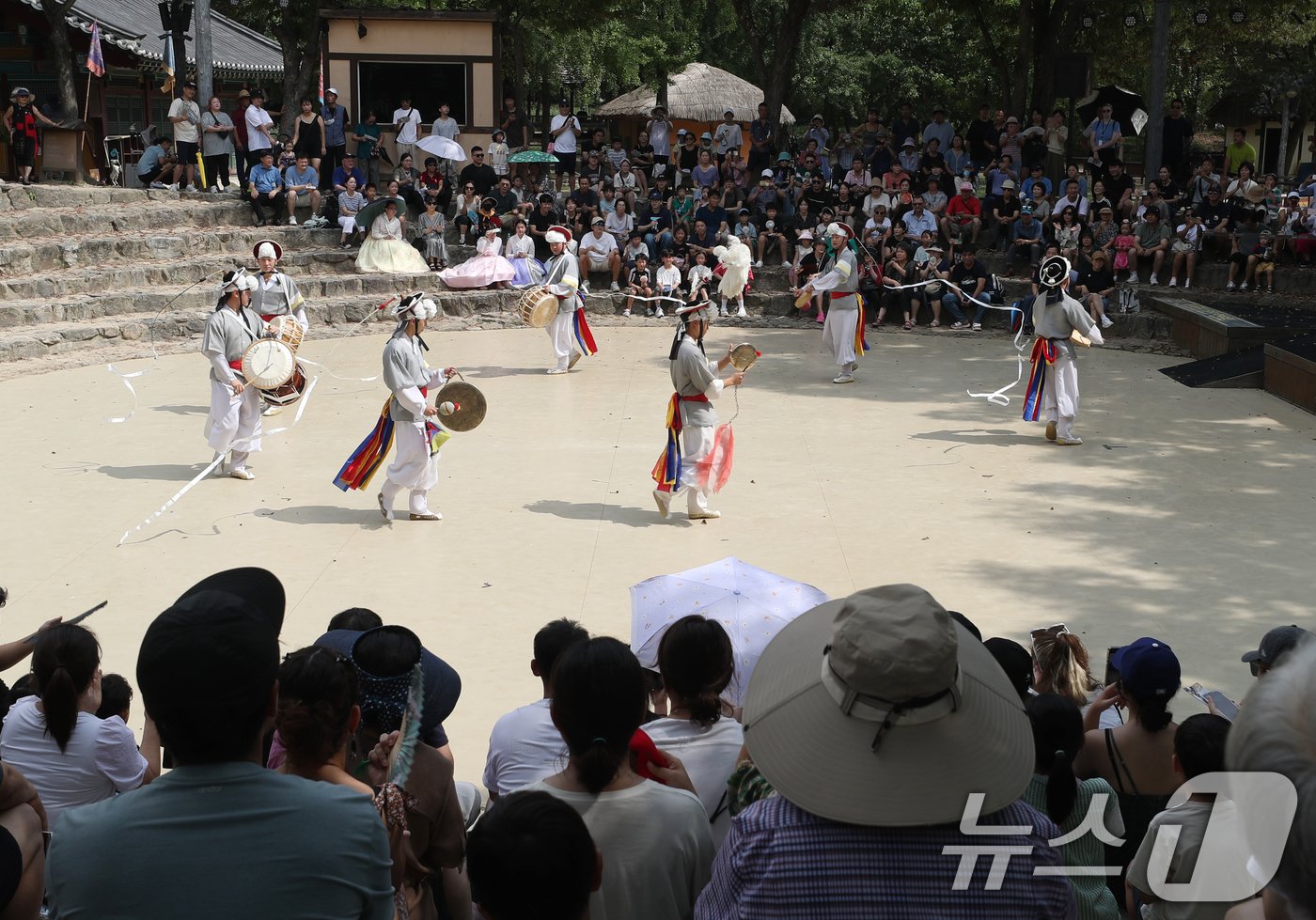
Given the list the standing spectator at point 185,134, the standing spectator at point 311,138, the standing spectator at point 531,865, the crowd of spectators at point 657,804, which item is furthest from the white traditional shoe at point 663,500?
the standing spectator at point 185,134

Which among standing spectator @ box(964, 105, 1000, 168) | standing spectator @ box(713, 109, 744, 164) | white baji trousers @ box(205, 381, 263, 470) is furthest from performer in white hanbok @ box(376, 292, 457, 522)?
standing spectator @ box(964, 105, 1000, 168)

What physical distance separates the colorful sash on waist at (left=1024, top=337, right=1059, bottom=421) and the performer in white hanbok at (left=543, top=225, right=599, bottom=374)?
4.70 m

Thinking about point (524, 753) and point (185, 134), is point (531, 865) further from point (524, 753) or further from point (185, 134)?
point (185, 134)

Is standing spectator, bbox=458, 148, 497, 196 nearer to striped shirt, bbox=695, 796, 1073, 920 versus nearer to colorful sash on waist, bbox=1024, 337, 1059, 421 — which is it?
colorful sash on waist, bbox=1024, 337, 1059, 421

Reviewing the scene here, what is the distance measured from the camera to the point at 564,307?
13.5 meters

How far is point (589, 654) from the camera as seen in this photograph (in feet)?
8.66

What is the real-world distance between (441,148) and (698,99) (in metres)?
15.9

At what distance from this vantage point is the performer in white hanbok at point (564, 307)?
13.4 m

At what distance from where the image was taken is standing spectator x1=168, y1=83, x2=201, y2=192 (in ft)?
61.3

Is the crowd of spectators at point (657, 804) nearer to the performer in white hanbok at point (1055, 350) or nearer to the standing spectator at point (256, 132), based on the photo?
the performer in white hanbok at point (1055, 350)

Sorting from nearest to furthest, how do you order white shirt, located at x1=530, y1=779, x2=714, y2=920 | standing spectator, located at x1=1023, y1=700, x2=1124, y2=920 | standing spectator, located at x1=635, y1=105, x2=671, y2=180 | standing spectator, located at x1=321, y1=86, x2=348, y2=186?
white shirt, located at x1=530, y1=779, x2=714, y2=920 → standing spectator, located at x1=1023, y1=700, x2=1124, y2=920 → standing spectator, located at x1=321, y1=86, x2=348, y2=186 → standing spectator, located at x1=635, y1=105, x2=671, y2=180

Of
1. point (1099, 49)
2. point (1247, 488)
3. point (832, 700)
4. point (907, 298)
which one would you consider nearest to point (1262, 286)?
point (907, 298)

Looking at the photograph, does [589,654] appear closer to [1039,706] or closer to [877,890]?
[877,890]

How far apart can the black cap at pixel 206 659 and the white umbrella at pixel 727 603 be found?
2.44 m
